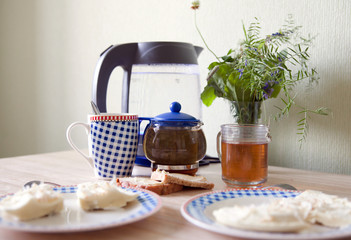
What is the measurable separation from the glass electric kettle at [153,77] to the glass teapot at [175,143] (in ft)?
0.51

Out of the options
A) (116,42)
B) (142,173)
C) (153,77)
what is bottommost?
(142,173)

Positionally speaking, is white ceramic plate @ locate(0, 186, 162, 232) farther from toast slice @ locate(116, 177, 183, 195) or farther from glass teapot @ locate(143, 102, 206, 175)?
glass teapot @ locate(143, 102, 206, 175)

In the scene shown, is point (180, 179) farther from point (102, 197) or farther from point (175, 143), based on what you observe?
point (102, 197)

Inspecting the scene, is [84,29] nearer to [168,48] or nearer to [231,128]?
[168,48]

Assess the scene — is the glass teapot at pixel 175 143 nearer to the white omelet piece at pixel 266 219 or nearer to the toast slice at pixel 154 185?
the toast slice at pixel 154 185

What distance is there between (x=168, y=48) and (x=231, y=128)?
0.31 m

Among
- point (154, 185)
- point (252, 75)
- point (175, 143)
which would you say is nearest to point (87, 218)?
point (154, 185)

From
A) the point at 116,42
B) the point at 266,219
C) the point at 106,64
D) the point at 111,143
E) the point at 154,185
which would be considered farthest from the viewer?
the point at 116,42

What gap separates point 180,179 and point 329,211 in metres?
0.30

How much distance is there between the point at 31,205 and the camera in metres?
0.52

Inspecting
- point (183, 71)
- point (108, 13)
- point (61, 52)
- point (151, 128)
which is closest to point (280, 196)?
point (151, 128)

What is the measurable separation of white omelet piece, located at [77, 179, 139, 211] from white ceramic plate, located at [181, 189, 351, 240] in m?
0.10

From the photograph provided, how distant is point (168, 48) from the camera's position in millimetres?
994

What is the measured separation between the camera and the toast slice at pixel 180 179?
2.44 ft
